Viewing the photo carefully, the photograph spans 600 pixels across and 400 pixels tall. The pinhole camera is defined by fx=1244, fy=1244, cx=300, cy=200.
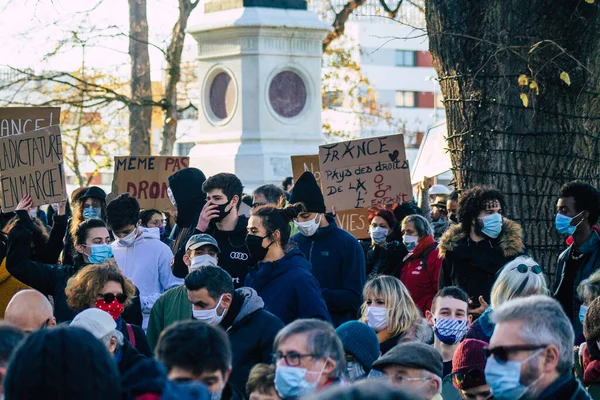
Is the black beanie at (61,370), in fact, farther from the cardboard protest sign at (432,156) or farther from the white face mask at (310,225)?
the cardboard protest sign at (432,156)

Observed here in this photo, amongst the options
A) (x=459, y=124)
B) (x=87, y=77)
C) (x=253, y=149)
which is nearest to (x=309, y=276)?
(x=459, y=124)

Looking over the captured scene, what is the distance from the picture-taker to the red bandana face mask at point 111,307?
653 cm

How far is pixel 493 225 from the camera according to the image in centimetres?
831

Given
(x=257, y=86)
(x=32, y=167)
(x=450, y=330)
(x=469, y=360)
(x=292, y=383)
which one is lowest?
(x=450, y=330)

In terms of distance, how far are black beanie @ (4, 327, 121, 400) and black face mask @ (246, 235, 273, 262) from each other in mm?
4169

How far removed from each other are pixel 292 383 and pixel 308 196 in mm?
4211

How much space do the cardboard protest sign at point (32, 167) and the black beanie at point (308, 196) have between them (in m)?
2.00

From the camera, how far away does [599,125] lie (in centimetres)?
943

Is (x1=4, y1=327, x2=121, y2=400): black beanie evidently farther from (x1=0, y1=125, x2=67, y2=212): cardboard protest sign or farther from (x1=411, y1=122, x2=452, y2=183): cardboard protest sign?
(x1=411, y1=122, x2=452, y2=183): cardboard protest sign

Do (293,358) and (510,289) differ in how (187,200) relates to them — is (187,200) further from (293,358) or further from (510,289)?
(293,358)

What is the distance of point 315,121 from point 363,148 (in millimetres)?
7267

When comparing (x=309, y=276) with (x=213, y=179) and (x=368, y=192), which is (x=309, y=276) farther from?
(x=368, y=192)

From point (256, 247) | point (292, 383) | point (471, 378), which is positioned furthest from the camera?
point (256, 247)

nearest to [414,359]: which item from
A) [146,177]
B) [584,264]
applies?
[584,264]
